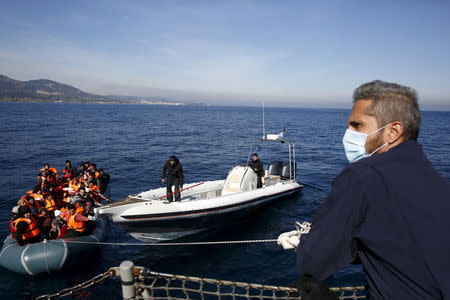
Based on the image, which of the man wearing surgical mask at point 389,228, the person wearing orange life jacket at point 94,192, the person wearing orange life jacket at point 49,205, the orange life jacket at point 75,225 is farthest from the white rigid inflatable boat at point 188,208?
the man wearing surgical mask at point 389,228

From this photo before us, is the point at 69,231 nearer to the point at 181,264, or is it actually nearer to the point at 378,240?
the point at 181,264

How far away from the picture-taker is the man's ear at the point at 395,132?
52.8 inches

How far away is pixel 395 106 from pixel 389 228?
1.86ft

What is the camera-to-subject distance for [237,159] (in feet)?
88.5

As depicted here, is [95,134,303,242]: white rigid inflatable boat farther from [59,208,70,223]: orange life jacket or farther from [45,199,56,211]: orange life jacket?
[45,199,56,211]: orange life jacket

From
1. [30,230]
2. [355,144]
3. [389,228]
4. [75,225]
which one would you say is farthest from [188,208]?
[389,228]

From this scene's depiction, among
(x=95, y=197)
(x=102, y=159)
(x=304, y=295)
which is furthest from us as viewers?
(x=102, y=159)

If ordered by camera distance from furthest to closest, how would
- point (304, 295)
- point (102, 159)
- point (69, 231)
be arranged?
point (102, 159), point (69, 231), point (304, 295)

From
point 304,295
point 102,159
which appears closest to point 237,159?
point 102,159

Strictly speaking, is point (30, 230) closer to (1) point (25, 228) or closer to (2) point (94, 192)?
(1) point (25, 228)

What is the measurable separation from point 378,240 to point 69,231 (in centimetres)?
1019

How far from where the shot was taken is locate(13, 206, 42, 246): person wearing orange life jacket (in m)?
8.54

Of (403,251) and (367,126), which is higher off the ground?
(367,126)

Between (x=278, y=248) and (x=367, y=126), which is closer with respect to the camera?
(x=367, y=126)
